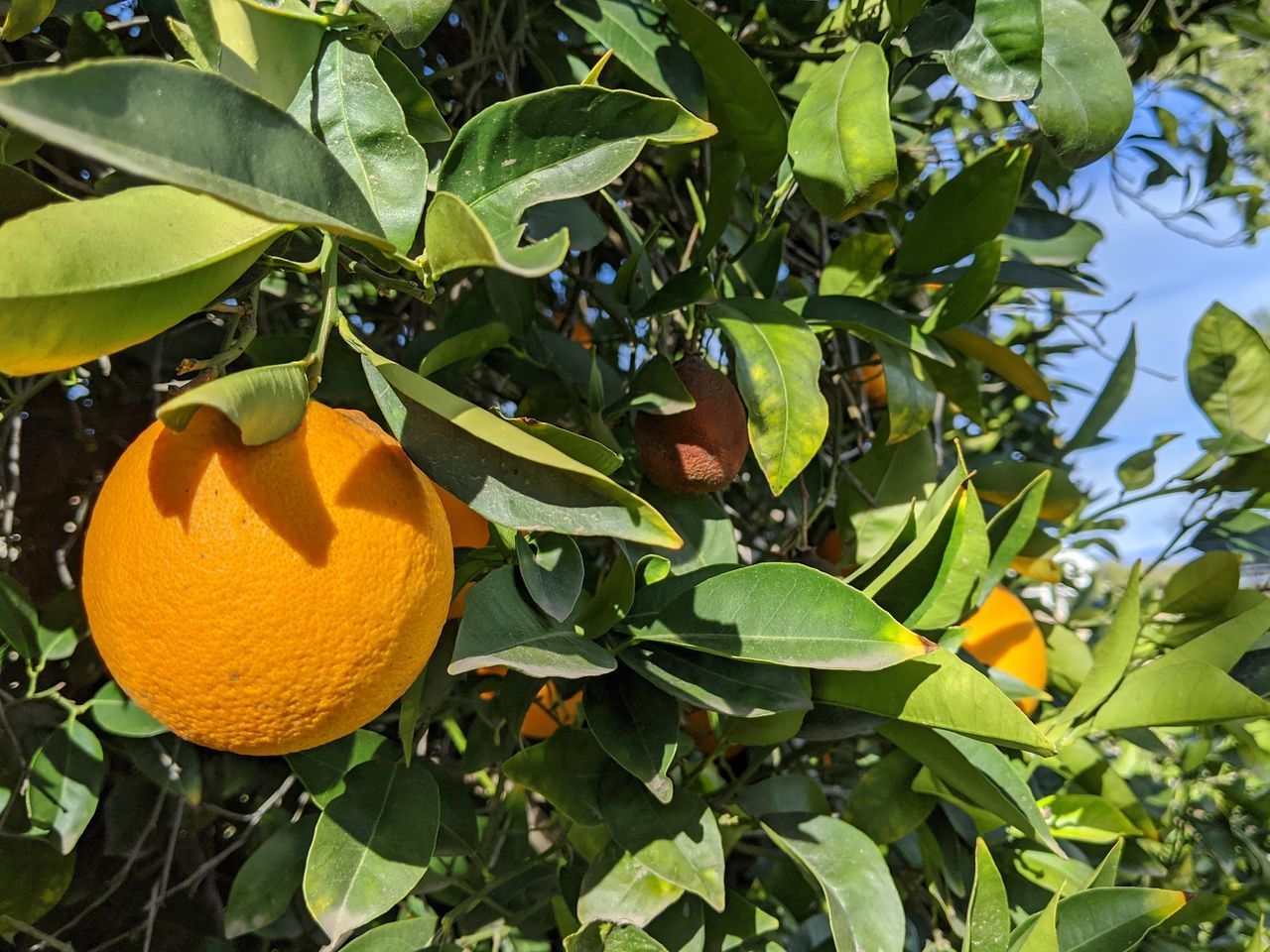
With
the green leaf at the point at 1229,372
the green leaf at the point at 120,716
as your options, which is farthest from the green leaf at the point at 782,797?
the green leaf at the point at 1229,372

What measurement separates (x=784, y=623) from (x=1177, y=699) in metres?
0.33

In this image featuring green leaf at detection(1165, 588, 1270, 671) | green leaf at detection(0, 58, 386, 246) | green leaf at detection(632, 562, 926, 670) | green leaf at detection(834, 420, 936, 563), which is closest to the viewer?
green leaf at detection(0, 58, 386, 246)

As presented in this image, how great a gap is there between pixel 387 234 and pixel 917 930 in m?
0.80

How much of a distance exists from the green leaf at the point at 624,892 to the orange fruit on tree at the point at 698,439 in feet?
0.83

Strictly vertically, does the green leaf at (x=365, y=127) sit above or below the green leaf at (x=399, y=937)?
above

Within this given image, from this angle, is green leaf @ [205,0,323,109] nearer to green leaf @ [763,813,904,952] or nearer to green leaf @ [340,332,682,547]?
green leaf @ [340,332,682,547]

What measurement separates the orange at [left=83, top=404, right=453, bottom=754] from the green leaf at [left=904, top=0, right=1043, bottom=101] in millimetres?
465

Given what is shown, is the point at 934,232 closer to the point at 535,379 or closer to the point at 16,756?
the point at 535,379

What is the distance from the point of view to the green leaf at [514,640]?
435mm

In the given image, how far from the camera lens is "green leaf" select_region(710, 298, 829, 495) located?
61 cm

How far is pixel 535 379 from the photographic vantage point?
76cm

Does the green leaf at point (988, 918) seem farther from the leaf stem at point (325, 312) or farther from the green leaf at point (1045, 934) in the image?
the leaf stem at point (325, 312)

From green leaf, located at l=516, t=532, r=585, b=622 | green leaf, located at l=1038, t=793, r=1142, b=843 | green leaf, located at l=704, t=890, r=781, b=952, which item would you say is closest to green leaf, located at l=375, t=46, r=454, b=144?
green leaf, located at l=516, t=532, r=585, b=622

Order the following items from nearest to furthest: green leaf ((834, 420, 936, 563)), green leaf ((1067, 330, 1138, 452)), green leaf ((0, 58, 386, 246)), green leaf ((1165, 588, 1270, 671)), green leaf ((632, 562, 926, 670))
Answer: green leaf ((0, 58, 386, 246))
green leaf ((632, 562, 926, 670))
green leaf ((1165, 588, 1270, 671))
green leaf ((834, 420, 936, 563))
green leaf ((1067, 330, 1138, 452))
